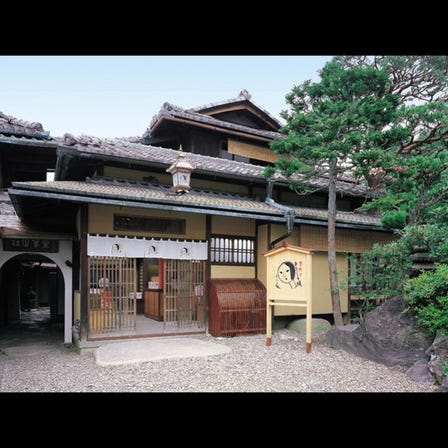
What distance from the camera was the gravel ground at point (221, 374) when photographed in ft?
18.2

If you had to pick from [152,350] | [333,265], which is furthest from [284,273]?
[152,350]

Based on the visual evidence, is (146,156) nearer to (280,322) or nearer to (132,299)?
(132,299)

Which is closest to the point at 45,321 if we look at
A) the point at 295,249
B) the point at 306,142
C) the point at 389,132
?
the point at 295,249

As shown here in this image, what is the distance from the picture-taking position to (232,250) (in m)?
10.1

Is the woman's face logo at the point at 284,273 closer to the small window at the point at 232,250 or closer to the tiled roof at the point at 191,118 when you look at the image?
the small window at the point at 232,250

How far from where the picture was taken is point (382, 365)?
6789 mm

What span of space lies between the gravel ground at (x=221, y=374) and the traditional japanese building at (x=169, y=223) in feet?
4.56

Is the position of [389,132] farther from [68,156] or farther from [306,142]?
[68,156]

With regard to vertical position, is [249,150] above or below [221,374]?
above

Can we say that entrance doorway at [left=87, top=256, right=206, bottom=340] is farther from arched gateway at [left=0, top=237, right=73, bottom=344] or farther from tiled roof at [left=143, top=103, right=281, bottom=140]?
tiled roof at [left=143, top=103, right=281, bottom=140]

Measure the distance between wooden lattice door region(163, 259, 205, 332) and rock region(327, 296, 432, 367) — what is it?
3.56m

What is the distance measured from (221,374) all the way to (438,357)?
11.4 ft

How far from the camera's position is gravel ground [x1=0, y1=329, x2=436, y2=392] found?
554 cm

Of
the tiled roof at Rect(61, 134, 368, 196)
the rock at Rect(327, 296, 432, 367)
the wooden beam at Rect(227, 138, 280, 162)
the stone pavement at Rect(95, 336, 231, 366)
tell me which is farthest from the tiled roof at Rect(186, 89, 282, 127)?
the rock at Rect(327, 296, 432, 367)
